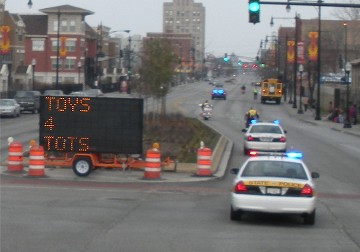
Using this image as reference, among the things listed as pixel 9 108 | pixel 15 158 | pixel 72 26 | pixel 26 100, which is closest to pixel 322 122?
pixel 26 100

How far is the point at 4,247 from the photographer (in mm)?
12242

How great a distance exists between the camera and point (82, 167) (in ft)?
80.9

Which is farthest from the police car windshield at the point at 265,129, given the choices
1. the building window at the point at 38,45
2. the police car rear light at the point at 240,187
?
the building window at the point at 38,45

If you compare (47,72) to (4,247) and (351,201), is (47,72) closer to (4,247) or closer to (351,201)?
(351,201)

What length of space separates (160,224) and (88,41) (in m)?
103

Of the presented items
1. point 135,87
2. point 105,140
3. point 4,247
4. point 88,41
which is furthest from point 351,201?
point 88,41

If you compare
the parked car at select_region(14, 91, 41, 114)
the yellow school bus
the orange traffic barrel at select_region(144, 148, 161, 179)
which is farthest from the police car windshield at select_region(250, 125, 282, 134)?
the yellow school bus

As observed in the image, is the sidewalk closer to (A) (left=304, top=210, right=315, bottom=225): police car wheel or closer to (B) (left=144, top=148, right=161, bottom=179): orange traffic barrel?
(B) (left=144, top=148, right=161, bottom=179): orange traffic barrel

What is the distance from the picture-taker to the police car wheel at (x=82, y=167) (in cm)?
2462

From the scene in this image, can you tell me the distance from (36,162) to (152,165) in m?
3.29

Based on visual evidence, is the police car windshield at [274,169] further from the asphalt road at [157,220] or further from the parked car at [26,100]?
the parked car at [26,100]

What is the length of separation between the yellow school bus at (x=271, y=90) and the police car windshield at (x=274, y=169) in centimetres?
7204

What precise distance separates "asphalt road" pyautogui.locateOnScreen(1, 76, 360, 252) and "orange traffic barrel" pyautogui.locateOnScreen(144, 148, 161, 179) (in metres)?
0.87

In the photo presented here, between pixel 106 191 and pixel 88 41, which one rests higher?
pixel 88 41
